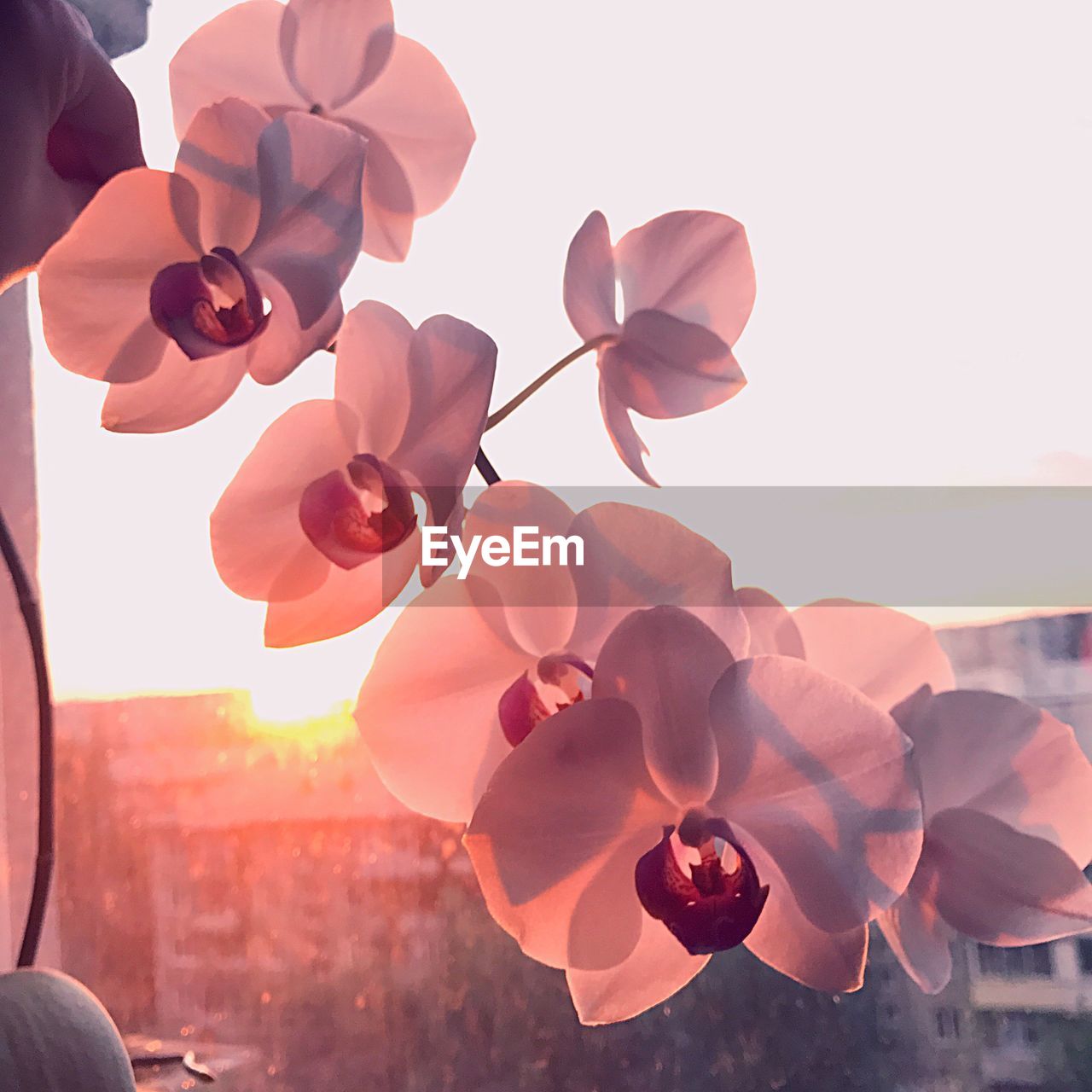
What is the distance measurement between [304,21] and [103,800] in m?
0.61

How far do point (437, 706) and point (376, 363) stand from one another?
140 mm

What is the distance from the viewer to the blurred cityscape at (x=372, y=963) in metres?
0.62

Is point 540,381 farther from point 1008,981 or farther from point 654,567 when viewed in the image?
point 1008,981

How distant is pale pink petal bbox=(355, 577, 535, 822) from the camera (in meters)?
0.40

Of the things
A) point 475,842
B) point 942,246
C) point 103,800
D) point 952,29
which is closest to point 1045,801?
point 475,842

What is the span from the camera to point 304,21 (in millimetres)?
458

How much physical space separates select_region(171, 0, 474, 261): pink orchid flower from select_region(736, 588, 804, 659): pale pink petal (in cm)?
25

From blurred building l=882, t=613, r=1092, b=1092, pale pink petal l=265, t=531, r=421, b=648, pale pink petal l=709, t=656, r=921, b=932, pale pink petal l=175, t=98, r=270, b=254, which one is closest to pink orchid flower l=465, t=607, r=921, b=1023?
pale pink petal l=709, t=656, r=921, b=932

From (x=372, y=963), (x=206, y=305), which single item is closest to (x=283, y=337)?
(x=206, y=305)

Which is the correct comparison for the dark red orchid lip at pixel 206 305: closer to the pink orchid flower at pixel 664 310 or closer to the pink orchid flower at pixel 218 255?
the pink orchid flower at pixel 218 255

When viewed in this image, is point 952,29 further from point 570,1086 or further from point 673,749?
point 570,1086

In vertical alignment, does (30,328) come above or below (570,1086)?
above

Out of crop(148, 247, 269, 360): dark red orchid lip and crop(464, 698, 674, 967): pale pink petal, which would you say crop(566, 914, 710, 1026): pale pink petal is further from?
crop(148, 247, 269, 360): dark red orchid lip

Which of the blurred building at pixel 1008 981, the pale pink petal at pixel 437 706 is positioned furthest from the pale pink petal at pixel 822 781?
the blurred building at pixel 1008 981
